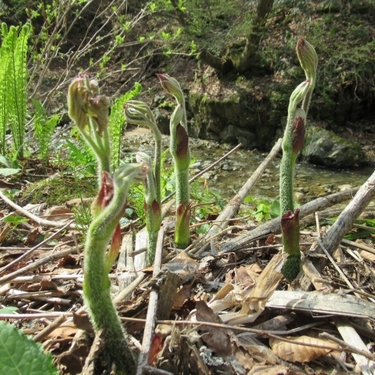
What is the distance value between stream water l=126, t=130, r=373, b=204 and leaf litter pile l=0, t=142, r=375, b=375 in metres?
3.26

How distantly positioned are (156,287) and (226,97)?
7.34 metres

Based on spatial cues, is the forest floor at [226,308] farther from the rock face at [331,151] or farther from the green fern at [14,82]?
the rock face at [331,151]

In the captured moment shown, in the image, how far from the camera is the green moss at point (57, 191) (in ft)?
8.20

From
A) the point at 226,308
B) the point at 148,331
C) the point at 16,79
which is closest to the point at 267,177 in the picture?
the point at 16,79

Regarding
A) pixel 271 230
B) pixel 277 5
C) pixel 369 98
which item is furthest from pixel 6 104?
pixel 277 5

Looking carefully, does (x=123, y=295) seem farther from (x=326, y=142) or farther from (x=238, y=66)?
(x=238, y=66)

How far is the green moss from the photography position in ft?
8.20

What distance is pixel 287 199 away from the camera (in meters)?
1.25

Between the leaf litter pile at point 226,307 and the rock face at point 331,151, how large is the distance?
5219 millimetres

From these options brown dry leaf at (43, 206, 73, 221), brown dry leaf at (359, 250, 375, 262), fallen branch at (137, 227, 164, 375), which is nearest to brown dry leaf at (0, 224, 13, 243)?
brown dry leaf at (43, 206, 73, 221)

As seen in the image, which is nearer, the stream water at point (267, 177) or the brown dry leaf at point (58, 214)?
the brown dry leaf at point (58, 214)

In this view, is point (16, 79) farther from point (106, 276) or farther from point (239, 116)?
point (239, 116)

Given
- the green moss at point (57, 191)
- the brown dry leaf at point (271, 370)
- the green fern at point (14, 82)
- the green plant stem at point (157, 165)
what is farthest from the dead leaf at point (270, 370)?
the green fern at point (14, 82)

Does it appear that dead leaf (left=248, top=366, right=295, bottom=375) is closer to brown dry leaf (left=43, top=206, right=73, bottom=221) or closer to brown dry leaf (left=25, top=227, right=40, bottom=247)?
brown dry leaf (left=25, top=227, right=40, bottom=247)
